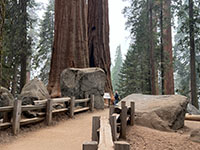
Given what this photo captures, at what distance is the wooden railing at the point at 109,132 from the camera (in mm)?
1843

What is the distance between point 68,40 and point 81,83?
4.19m

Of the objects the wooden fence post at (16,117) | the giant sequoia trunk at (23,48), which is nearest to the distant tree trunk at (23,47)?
the giant sequoia trunk at (23,48)

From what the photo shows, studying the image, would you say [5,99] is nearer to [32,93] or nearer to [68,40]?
[32,93]

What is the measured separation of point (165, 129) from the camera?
20.1 feet

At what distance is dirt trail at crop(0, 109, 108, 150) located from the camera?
4348 mm

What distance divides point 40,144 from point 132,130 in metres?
2.61

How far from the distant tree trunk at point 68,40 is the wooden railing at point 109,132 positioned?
700cm

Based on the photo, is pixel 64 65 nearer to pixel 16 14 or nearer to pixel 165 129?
pixel 16 14

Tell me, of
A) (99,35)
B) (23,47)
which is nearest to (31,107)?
(23,47)

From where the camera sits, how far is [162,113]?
6.50 m

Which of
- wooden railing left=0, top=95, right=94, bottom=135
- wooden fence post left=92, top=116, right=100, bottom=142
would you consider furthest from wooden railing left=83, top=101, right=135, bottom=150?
wooden railing left=0, top=95, right=94, bottom=135

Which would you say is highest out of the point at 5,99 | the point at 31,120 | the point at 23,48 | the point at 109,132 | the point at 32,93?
the point at 23,48

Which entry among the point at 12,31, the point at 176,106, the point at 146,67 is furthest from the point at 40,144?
the point at 146,67

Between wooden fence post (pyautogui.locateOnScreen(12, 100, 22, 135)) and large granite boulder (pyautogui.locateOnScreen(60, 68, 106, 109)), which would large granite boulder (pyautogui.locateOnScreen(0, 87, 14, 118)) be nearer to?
wooden fence post (pyautogui.locateOnScreen(12, 100, 22, 135))
